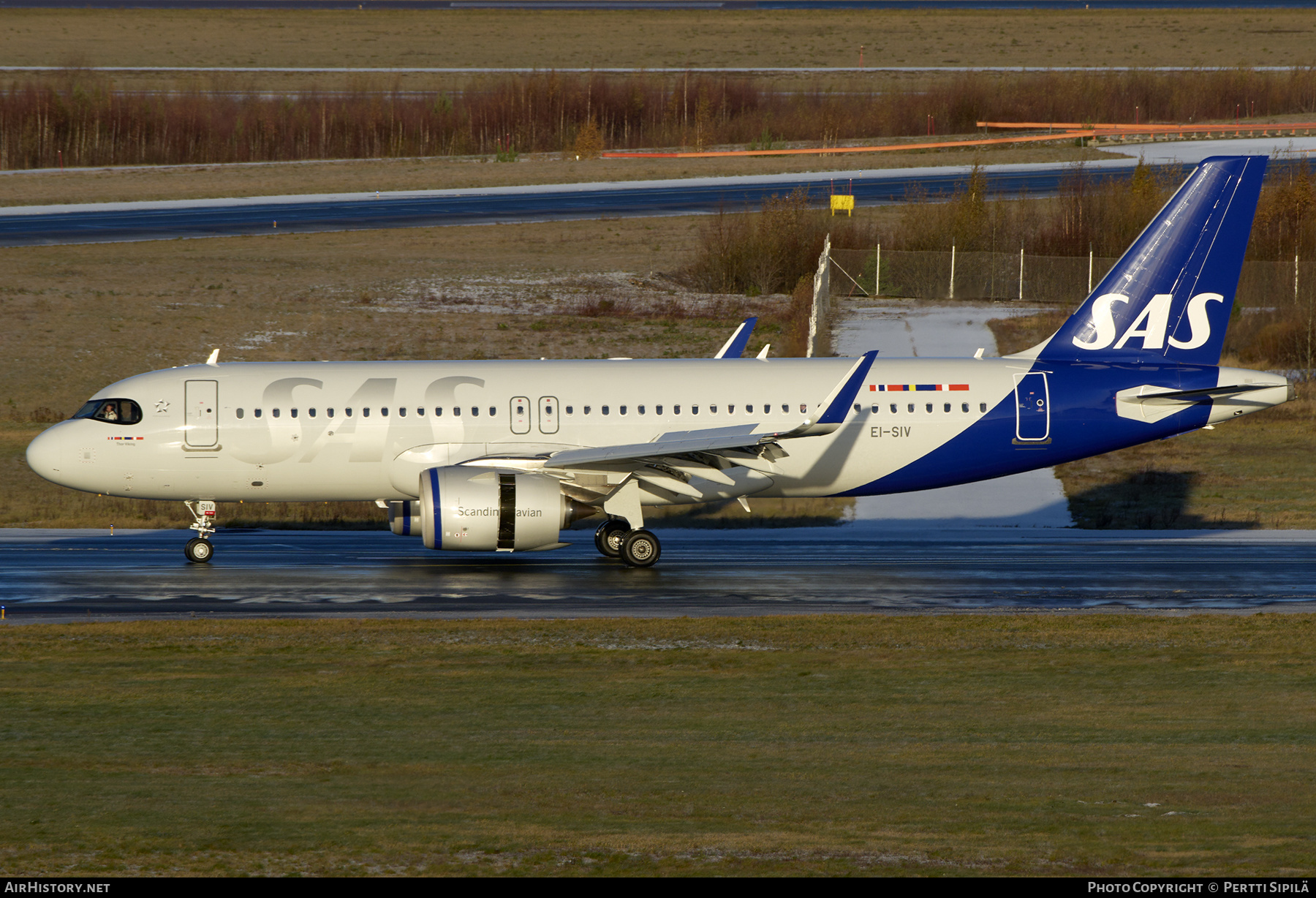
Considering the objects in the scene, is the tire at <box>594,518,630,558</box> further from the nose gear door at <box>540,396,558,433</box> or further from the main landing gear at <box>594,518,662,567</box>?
the nose gear door at <box>540,396,558,433</box>

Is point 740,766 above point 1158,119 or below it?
below

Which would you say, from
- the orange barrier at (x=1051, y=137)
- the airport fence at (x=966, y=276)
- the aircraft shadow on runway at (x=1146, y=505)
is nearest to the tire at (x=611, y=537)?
the aircraft shadow on runway at (x=1146, y=505)

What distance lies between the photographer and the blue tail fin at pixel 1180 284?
103 feet

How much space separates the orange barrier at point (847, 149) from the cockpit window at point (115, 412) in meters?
63.7

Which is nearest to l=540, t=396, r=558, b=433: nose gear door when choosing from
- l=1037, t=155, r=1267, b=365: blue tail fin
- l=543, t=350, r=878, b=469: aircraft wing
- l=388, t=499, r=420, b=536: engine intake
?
l=543, t=350, r=878, b=469: aircraft wing

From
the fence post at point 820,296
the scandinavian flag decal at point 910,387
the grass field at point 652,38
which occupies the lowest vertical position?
the scandinavian flag decal at point 910,387

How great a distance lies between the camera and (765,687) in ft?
63.7

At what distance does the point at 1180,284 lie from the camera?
31.7 meters

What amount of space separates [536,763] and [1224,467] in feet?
101

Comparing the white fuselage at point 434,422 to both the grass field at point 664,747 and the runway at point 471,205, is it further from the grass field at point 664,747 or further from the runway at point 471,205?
the runway at point 471,205

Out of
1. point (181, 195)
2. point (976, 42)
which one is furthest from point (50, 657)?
point (976, 42)

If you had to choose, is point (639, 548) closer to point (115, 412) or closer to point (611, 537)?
point (611, 537)
